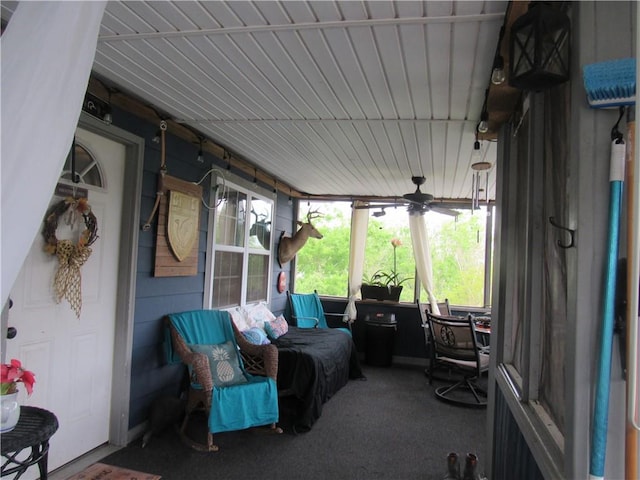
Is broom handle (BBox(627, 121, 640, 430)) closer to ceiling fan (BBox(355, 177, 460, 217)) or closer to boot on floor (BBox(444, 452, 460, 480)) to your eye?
boot on floor (BBox(444, 452, 460, 480))

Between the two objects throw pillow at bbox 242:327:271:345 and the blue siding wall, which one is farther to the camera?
throw pillow at bbox 242:327:271:345

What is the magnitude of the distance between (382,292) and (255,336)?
2577 mm

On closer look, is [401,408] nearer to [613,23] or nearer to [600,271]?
[600,271]

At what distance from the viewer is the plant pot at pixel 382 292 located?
6000 millimetres

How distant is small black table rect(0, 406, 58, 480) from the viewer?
1498 millimetres

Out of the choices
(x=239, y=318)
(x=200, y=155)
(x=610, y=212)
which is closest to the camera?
(x=610, y=212)

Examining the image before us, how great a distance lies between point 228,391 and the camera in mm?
2930

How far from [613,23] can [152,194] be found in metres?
2.91

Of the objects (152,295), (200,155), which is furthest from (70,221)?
(200,155)

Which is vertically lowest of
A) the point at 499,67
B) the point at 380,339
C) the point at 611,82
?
the point at 380,339

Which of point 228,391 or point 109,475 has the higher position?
point 228,391

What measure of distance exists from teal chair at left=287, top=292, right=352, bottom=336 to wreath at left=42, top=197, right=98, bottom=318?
11.1 ft

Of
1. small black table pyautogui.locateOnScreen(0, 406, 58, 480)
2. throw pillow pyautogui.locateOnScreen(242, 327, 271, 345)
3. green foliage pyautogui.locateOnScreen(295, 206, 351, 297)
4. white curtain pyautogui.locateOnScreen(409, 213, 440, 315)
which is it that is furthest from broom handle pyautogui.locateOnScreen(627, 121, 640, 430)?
green foliage pyautogui.locateOnScreen(295, 206, 351, 297)

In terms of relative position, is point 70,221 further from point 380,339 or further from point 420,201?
point 380,339
